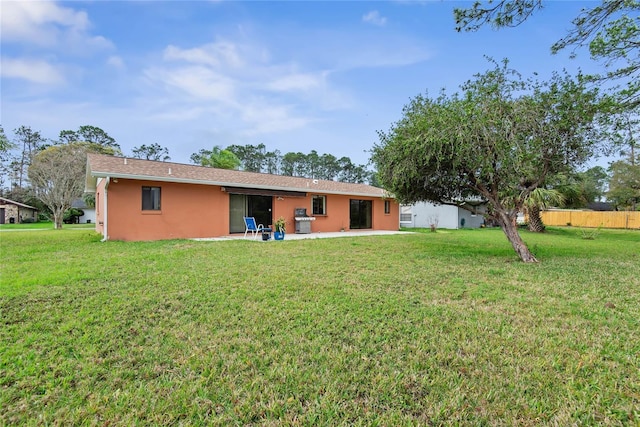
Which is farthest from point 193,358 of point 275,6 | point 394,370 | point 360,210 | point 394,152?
point 360,210

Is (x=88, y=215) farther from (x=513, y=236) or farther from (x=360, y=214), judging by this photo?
(x=513, y=236)

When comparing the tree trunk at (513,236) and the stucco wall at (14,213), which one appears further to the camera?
the stucco wall at (14,213)

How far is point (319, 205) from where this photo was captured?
52.6ft

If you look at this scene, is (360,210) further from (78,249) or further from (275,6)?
(78,249)

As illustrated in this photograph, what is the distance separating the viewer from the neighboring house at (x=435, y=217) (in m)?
22.9

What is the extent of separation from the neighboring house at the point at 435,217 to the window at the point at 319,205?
885 centimetres

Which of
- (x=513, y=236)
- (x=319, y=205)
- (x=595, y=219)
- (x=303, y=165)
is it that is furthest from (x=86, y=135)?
(x=595, y=219)

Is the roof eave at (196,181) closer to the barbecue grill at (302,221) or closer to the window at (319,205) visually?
the window at (319,205)

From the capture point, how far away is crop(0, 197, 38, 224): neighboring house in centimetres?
3002

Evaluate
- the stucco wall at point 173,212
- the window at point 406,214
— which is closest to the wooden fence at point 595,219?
the window at point 406,214

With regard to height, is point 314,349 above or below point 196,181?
below

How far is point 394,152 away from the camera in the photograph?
26.0 ft

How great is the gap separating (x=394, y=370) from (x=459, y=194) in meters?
8.18

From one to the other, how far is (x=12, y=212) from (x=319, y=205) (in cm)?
3540
